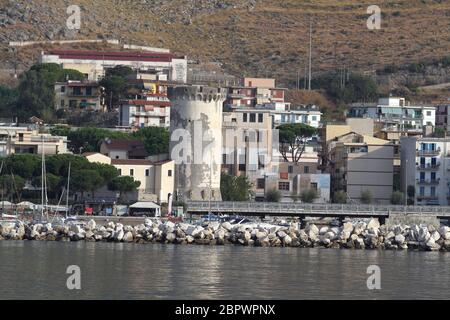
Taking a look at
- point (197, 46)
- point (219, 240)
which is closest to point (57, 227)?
point (219, 240)

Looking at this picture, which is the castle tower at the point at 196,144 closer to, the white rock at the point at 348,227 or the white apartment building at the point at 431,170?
the white apartment building at the point at 431,170

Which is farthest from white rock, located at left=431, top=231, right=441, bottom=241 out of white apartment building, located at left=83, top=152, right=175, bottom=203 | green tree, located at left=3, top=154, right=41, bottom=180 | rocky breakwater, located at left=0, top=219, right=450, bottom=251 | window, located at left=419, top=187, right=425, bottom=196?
green tree, located at left=3, top=154, right=41, bottom=180

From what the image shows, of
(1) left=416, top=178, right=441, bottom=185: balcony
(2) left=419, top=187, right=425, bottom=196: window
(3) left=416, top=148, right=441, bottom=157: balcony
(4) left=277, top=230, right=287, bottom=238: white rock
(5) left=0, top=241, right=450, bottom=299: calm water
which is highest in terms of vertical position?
(3) left=416, top=148, right=441, bottom=157: balcony

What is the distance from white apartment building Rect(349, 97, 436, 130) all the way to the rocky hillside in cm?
2324

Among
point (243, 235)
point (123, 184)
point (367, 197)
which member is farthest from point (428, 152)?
point (243, 235)

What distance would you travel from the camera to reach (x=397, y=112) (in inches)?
4722

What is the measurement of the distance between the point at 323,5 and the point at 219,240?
91.8 meters

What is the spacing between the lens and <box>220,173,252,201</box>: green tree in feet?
296

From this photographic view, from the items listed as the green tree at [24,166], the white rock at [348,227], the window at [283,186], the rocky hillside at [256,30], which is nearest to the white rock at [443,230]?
the white rock at [348,227]

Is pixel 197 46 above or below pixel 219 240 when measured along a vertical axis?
above

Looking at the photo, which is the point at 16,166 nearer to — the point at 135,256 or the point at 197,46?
the point at 135,256

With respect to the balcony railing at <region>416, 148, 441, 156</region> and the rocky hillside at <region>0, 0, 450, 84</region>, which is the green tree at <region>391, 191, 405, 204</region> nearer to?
the balcony railing at <region>416, 148, 441, 156</region>

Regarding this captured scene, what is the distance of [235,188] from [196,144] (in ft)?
12.7
